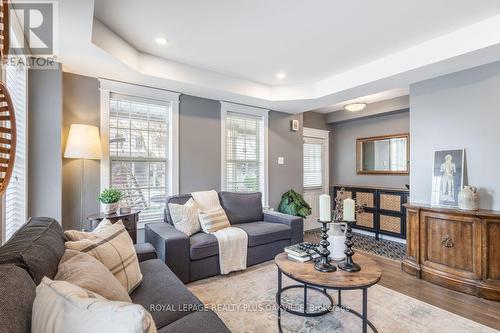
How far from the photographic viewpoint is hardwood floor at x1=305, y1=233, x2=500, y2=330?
2.13m

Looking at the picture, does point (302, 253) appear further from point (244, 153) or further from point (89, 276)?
point (244, 153)

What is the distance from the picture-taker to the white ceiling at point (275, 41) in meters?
2.06

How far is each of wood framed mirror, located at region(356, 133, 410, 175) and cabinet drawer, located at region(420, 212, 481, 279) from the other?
1.91 metres

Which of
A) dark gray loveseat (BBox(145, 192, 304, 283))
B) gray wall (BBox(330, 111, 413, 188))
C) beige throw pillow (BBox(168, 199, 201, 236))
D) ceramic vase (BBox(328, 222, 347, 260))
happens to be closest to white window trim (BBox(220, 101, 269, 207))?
dark gray loveseat (BBox(145, 192, 304, 283))

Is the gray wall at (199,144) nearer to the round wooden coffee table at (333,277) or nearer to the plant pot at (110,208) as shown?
the plant pot at (110,208)

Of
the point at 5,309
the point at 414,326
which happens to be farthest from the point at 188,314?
the point at 414,326

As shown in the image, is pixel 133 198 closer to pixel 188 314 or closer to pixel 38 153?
pixel 38 153

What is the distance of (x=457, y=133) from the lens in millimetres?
2838

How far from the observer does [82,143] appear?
2.64 m

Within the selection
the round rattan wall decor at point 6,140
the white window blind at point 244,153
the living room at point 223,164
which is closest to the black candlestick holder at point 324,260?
the living room at point 223,164

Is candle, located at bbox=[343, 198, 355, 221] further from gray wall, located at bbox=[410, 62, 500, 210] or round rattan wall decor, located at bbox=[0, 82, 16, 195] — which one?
round rattan wall decor, located at bbox=[0, 82, 16, 195]

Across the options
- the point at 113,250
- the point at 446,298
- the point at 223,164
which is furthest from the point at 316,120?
the point at 113,250

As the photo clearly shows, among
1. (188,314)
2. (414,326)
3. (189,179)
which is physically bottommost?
(414,326)

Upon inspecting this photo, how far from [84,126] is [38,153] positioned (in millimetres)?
503
